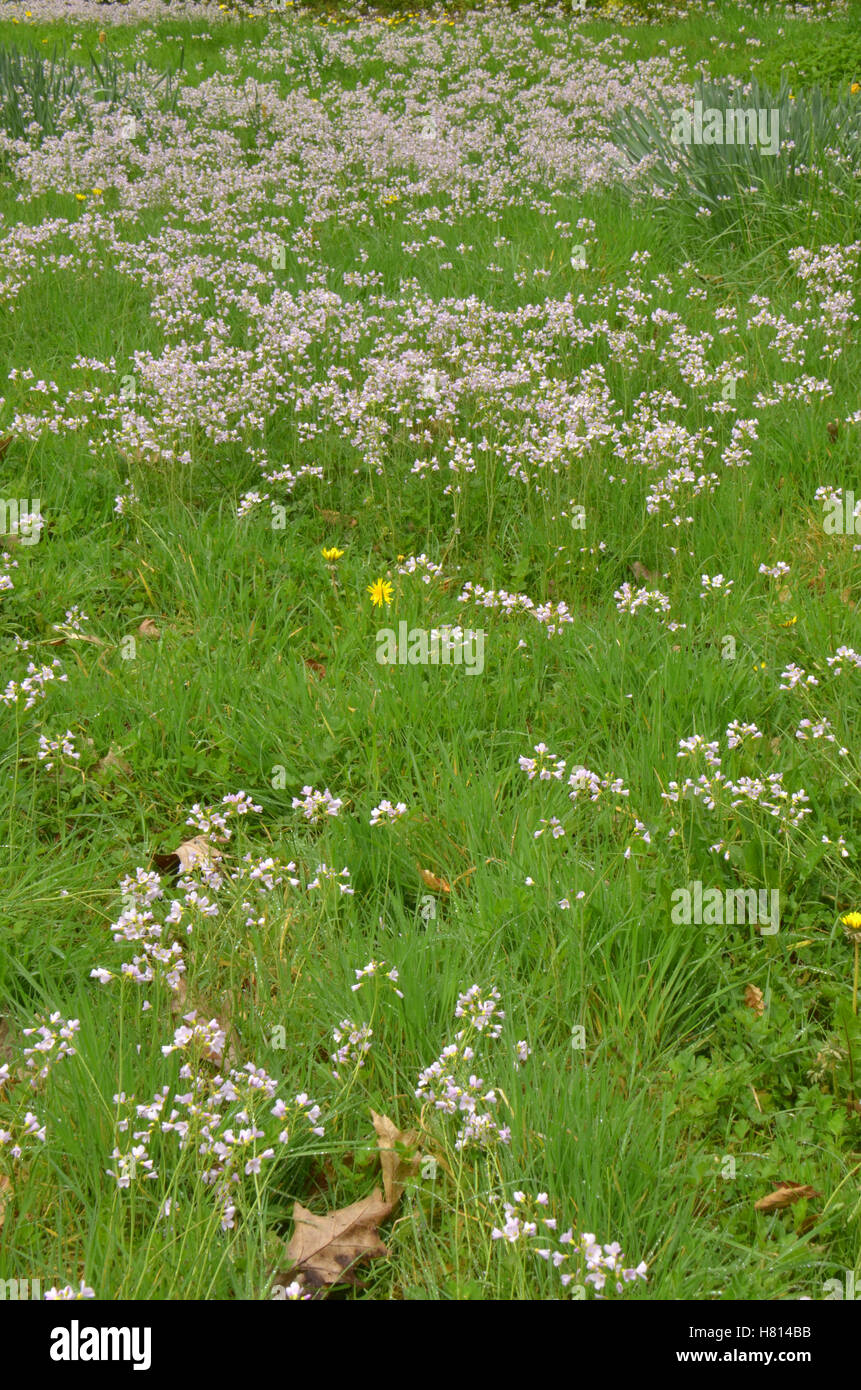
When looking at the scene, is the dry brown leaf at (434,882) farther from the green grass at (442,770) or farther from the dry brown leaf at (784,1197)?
the dry brown leaf at (784,1197)

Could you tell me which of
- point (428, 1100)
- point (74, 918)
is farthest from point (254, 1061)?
point (74, 918)

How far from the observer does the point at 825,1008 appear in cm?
291

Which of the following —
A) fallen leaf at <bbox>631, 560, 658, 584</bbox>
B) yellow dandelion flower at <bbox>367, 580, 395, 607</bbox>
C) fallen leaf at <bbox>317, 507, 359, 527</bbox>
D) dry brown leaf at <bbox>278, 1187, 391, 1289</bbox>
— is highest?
fallen leaf at <bbox>317, 507, 359, 527</bbox>

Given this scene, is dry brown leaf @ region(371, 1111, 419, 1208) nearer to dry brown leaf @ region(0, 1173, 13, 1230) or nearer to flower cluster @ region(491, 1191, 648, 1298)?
A: flower cluster @ region(491, 1191, 648, 1298)

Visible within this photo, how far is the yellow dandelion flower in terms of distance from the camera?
469 centimetres

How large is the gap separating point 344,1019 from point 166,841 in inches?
46.2

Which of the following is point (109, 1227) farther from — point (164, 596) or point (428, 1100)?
point (164, 596)

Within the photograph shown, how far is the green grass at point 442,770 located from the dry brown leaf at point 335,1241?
57mm

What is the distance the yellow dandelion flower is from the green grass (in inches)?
4.8

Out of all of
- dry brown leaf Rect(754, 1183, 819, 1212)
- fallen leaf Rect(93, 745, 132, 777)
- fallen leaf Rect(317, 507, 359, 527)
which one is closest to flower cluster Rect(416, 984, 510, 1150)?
dry brown leaf Rect(754, 1183, 819, 1212)

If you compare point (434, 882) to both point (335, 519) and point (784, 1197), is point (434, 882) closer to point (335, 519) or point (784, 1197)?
point (784, 1197)

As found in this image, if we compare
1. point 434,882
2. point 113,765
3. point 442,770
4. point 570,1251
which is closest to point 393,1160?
point 570,1251

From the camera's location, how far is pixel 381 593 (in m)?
4.72

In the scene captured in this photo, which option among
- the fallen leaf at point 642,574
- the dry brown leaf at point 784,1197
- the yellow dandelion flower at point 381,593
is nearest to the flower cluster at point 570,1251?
the dry brown leaf at point 784,1197
